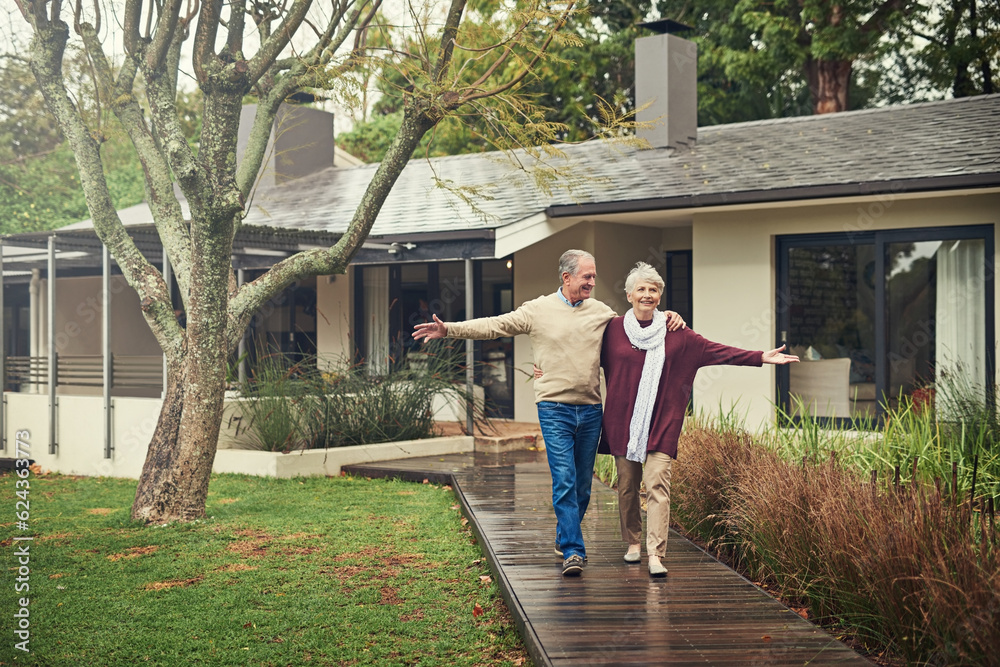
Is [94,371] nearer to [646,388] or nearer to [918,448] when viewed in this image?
[646,388]

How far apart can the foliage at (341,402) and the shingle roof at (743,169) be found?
193 centimetres

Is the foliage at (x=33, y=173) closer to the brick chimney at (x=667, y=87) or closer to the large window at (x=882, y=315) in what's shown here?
the brick chimney at (x=667, y=87)

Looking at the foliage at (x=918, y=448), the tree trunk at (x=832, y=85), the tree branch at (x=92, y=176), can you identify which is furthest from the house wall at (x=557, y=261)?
the tree trunk at (x=832, y=85)

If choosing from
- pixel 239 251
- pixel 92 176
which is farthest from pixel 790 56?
pixel 92 176

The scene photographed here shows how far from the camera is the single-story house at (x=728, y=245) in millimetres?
10102

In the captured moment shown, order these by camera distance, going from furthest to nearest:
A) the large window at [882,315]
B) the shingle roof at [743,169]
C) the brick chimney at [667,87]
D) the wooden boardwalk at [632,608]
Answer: the brick chimney at [667,87], the shingle roof at [743,169], the large window at [882,315], the wooden boardwalk at [632,608]

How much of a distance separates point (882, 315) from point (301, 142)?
41.4ft

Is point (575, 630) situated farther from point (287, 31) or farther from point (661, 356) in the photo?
point (287, 31)

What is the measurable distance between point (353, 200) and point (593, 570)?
38.8ft

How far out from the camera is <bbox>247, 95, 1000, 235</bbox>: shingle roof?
10359 mm

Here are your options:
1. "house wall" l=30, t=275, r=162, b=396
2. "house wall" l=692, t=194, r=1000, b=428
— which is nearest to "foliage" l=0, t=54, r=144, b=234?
"house wall" l=30, t=275, r=162, b=396

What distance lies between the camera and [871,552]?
4281 mm

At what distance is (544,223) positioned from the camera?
12102 millimetres

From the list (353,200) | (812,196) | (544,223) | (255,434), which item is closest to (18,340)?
(353,200)
